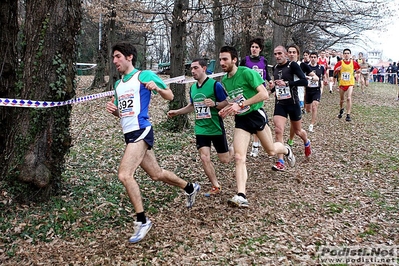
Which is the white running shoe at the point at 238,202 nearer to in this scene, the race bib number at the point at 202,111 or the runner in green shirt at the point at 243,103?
the runner in green shirt at the point at 243,103

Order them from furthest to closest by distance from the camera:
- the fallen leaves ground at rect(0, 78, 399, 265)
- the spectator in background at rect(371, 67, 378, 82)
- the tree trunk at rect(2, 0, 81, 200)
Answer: the spectator in background at rect(371, 67, 378, 82), the tree trunk at rect(2, 0, 81, 200), the fallen leaves ground at rect(0, 78, 399, 265)

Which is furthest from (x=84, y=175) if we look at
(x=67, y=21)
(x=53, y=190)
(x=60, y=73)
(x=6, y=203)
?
(x=67, y=21)

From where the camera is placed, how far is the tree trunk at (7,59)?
484 centimetres

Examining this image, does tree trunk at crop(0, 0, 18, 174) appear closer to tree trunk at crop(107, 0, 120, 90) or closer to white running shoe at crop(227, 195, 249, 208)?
white running shoe at crop(227, 195, 249, 208)

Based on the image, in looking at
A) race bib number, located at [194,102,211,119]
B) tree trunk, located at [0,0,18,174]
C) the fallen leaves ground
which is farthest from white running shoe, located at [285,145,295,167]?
tree trunk, located at [0,0,18,174]

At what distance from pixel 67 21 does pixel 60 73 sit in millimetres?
642

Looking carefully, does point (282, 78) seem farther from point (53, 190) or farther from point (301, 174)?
point (53, 190)

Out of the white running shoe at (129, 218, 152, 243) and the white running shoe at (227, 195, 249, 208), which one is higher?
the white running shoe at (227, 195, 249, 208)

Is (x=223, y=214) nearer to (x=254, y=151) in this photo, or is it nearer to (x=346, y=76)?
(x=254, y=151)

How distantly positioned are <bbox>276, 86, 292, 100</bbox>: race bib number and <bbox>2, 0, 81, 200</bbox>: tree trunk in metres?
3.86

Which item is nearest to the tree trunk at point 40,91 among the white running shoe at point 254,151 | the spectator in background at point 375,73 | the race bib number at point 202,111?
the race bib number at point 202,111

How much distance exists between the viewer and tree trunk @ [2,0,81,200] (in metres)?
4.35

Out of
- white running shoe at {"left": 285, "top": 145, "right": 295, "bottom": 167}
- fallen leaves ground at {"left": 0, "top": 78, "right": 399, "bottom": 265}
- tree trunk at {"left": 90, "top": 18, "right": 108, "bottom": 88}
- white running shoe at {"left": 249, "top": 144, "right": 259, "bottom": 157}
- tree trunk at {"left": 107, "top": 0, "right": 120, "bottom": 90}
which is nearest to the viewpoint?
fallen leaves ground at {"left": 0, "top": 78, "right": 399, "bottom": 265}

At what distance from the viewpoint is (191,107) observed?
541 centimetres
